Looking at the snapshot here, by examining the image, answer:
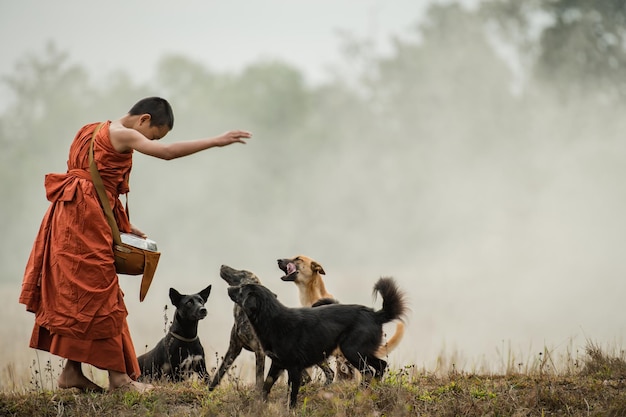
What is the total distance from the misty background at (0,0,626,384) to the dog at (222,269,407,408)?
53.9ft

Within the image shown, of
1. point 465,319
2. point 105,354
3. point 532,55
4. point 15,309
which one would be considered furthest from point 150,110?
point 532,55

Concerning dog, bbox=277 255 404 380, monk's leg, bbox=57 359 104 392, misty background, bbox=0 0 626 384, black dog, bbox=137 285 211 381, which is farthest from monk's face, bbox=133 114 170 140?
misty background, bbox=0 0 626 384

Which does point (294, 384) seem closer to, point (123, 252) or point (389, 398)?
point (389, 398)

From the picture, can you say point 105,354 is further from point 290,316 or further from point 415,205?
point 415,205

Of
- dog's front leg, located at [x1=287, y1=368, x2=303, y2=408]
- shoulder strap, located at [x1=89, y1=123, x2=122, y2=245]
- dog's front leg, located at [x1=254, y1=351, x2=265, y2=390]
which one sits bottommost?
dog's front leg, located at [x1=287, y1=368, x2=303, y2=408]

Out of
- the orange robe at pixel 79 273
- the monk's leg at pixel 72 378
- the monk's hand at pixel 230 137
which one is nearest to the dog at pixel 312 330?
the orange robe at pixel 79 273

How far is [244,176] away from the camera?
146 feet

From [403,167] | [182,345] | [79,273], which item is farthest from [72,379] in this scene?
[403,167]

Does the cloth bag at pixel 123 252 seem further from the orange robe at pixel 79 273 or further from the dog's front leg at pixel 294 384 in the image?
the dog's front leg at pixel 294 384

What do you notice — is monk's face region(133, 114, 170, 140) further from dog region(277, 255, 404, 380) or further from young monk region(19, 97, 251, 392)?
dog region(277, 255, 404, 380)

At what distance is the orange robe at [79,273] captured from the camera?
681 centimetres

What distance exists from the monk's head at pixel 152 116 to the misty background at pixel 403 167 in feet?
54.7

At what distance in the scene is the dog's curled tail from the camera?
7.33 meters

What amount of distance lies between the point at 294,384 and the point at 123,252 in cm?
188
